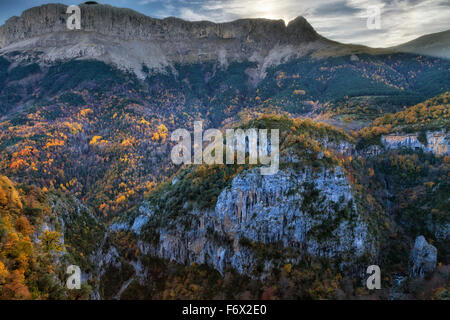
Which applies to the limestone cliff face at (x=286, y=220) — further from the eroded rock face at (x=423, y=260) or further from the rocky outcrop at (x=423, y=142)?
the rocky outcrop at (x=423, y=142)

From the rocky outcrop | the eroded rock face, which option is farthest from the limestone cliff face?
the rocky outcrop

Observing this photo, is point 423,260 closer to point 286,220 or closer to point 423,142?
point 286,220

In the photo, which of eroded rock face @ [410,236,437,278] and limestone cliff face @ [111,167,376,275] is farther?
limestone cliff face @ [111,167,376,275]

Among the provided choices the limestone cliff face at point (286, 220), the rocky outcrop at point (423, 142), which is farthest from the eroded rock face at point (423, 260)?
the rocky outcrop at point (423, 142)

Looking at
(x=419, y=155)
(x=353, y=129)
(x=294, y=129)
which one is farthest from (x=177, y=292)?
(x=353, y=129)

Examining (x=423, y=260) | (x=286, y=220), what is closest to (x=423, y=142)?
(x=423, y=260)

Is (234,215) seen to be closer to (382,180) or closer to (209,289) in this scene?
(209,289)

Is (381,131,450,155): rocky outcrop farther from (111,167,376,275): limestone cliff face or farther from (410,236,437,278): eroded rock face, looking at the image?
(111,167,376,275): limestone cliff face
